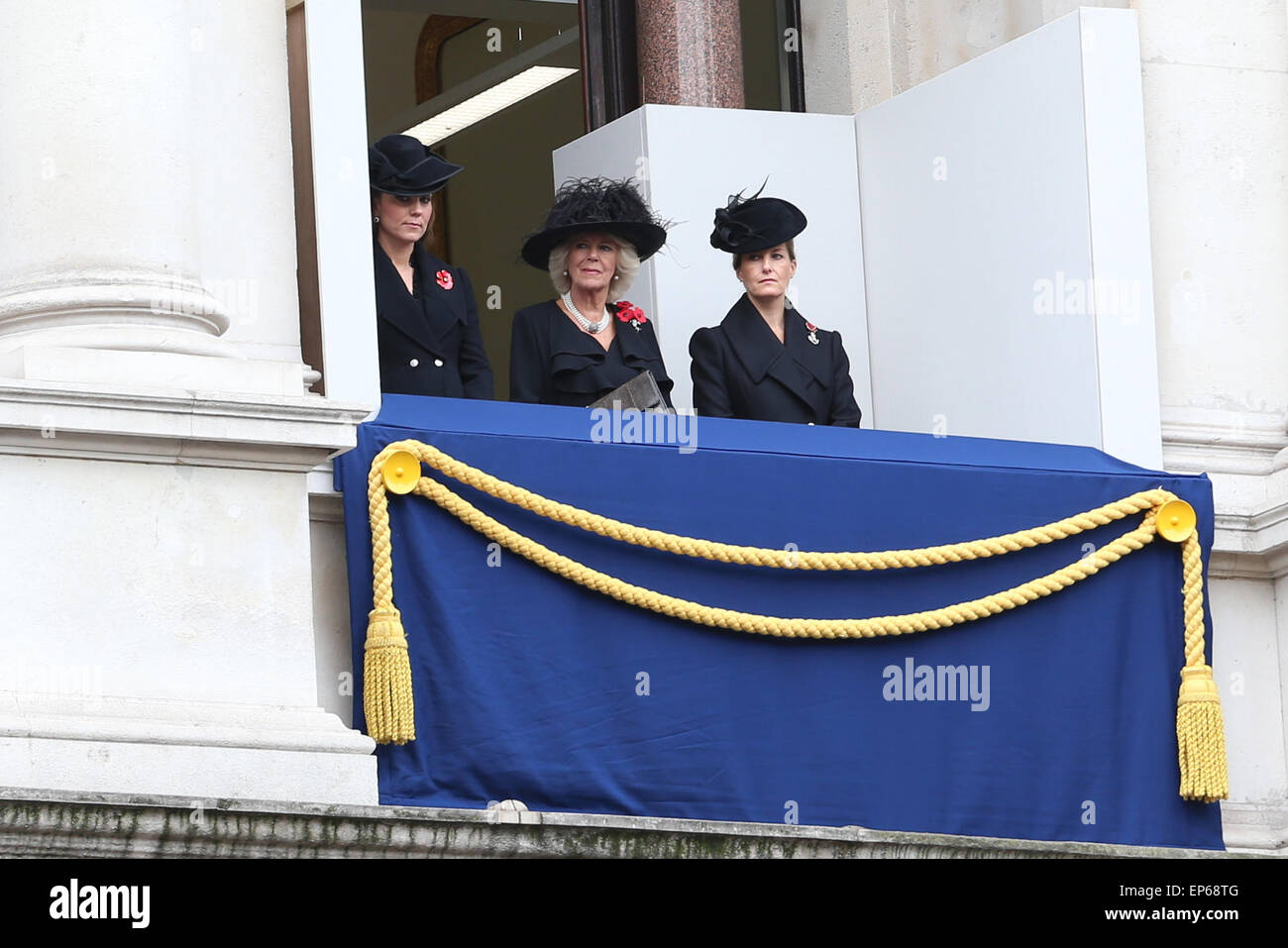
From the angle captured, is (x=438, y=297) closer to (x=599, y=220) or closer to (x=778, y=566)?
(x=599, y=220)

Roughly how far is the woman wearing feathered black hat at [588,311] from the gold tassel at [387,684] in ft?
6.28

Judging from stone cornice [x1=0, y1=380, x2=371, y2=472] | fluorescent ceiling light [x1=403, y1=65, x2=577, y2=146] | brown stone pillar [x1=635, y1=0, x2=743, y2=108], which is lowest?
stone cornice [x1=0, y1=380, x2=371, y2=472]

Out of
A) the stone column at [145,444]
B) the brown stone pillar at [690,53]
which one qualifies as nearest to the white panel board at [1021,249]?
the brown stone pillar at [690,53]

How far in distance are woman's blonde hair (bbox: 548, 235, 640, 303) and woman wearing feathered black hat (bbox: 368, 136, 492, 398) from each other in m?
0.67

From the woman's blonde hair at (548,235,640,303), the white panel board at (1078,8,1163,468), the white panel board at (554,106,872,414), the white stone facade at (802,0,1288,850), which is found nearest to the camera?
the woman's blonde hair at (548,235,640,303)

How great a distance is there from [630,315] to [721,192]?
194 cm

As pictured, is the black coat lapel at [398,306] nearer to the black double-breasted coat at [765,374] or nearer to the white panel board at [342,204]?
the white panel board at [342,204]

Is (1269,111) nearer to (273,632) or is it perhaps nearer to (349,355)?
(349,355)

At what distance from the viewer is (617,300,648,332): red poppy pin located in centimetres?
1445

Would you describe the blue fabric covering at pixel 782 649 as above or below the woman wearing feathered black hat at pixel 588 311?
below

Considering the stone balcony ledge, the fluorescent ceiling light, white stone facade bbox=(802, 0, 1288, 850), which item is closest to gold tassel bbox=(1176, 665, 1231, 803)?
white stone facade bbox=(802, 0, 1288, 850)

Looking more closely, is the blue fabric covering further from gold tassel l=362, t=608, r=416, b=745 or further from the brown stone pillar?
the brown stone pillar

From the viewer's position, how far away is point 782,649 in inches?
527

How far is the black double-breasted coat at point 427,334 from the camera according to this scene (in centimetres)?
1375
